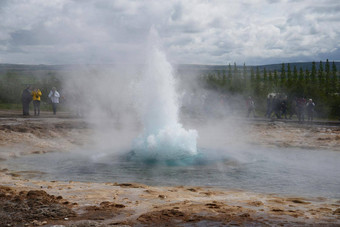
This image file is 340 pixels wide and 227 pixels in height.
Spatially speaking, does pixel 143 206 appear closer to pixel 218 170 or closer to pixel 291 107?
pixel 218 170

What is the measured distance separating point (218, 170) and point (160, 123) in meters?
2.84

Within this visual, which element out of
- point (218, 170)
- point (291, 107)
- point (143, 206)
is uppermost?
point (291, 107)

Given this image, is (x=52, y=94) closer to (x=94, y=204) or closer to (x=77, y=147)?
(x=77, y=147)

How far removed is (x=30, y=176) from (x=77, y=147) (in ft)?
14.0

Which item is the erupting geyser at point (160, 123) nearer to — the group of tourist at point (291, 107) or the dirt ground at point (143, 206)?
the dirt ground at point (143, 206)

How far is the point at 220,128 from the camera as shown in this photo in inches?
665

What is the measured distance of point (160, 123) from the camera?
11266mm

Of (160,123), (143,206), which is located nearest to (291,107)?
(160,123)

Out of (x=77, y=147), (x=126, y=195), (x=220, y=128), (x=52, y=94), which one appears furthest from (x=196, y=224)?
(x=52, y=94)

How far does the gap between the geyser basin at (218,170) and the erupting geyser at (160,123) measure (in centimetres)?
42

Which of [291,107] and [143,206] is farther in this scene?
[291,107]

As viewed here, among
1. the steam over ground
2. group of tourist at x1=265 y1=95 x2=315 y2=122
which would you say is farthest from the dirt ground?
group of tourist at x1=265 y1=95 x2=315 y2=122

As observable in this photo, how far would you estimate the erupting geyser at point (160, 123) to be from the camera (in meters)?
10.3

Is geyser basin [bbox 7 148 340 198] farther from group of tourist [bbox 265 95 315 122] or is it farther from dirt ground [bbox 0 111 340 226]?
group of tourist [bbox 265 95 315 122]
